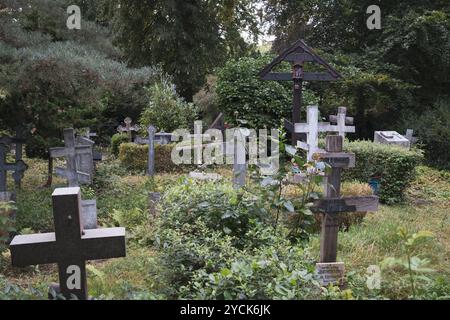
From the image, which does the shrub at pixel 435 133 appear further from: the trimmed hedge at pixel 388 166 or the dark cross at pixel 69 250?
the dark cross at pixel 69 250

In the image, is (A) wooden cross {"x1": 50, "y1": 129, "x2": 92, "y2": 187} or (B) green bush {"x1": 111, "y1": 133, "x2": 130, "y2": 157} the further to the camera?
(B) green bush {"x1": 111, "y1": 133, "x2": 130, "y2": 157}

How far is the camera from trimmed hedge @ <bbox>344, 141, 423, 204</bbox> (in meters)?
10.6

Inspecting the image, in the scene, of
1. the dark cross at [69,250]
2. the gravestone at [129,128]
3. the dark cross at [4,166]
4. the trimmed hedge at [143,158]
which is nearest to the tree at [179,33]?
the gravestone at [129,128]

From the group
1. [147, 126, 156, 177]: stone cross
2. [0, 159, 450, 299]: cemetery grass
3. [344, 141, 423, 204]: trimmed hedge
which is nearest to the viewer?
[0, 159, 450, 299]: cemetery grass

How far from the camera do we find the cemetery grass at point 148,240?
4.55m

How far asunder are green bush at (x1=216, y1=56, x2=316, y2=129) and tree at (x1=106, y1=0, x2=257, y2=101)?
10.6ft

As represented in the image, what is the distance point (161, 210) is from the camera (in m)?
5.58

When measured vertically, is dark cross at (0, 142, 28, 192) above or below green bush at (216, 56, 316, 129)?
below

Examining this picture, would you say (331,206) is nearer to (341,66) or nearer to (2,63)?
(2,63)

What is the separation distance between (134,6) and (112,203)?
1115 cm

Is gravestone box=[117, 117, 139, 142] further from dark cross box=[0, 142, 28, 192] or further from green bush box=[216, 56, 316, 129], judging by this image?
dark cross box=[0, 142, 28, 192]

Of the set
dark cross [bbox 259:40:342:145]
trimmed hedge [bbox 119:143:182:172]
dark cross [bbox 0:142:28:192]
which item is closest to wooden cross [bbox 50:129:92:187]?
dark cross [bbox 0:142:28:192]
